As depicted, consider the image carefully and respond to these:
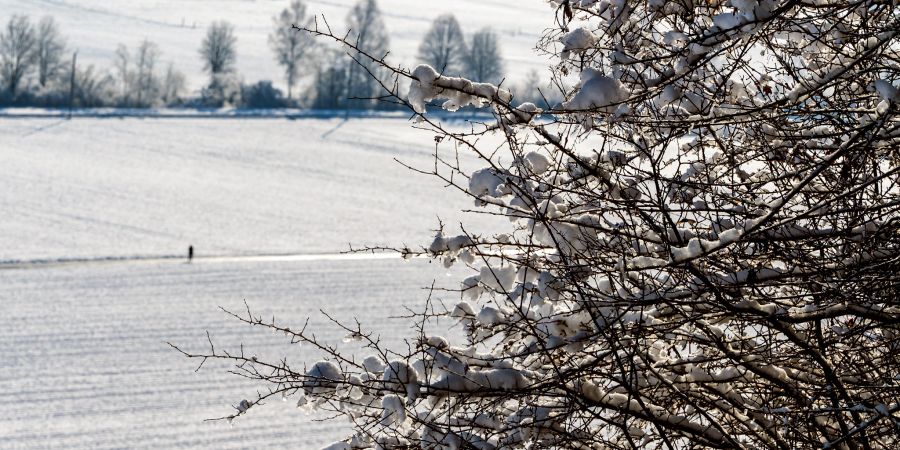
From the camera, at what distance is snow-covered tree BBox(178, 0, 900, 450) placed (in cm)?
363

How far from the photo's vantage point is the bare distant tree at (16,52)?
60562 mm

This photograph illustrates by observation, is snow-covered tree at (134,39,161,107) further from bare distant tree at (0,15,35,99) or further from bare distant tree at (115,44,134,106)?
bare distant tree at (0,15,35,99)

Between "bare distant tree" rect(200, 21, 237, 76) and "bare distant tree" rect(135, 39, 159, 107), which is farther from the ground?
"bare distant tree" rect(200, 21, 237, 76)

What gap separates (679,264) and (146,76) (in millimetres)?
65559

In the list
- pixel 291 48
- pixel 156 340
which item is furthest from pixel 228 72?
pixel 156 340

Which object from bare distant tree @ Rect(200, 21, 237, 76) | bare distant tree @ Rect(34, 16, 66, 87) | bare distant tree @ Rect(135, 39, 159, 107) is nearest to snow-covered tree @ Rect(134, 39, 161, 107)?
bare distant tree @ Rect(135, 39, 159, 107)

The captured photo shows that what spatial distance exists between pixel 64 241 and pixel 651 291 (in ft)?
96.2

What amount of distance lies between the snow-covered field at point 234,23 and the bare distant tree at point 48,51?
5.46 metres

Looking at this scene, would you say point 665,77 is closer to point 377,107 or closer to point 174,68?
point 377,107

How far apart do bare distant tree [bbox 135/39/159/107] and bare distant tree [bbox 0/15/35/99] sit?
6812 mm

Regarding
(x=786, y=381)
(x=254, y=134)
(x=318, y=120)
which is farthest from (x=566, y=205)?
(x=318, y=120)

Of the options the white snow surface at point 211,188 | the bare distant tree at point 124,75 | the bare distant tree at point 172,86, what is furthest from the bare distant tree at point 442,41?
the bare distant tree at point 124,75

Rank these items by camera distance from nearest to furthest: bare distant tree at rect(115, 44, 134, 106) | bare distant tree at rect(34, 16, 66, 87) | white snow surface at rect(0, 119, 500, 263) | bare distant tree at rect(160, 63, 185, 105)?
1. white snow surface at rect(0, 119, 500, 263)
2. bare distant tree at rect(115, 44, 134, 106)
3. bare distant tree at rect(160, 63, 185, 105)
4. bare distant tree at rect(34, 16, 66, 87)

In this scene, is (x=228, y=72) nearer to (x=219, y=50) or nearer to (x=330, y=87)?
(x=219, y=50)
